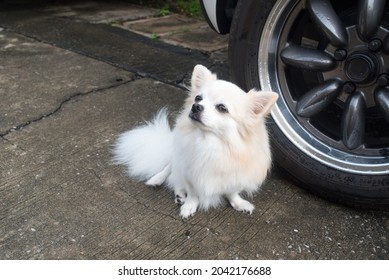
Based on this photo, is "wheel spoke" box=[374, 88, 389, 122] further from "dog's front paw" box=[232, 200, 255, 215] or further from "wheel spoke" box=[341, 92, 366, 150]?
"dog's front paw" box=[232, 200, 255, 215]

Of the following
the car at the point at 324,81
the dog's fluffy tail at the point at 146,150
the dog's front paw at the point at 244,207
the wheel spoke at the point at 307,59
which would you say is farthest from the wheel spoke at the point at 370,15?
the dog's fluffy tail at the point at 146,150

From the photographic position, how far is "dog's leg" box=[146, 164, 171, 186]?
8.04 ft

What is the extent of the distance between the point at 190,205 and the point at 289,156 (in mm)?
631

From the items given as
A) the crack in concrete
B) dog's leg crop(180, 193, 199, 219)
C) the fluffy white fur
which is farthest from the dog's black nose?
the crack in concrete

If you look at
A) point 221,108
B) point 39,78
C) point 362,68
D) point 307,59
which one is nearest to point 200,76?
point 221,108

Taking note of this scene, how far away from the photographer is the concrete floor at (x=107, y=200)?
2.04 meters

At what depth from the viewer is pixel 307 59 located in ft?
7.27

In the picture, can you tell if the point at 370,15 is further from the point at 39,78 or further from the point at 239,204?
the point at 39,78

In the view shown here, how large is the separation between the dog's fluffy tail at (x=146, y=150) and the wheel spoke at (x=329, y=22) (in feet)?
3.53

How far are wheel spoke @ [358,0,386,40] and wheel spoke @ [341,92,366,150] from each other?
0.34 m
